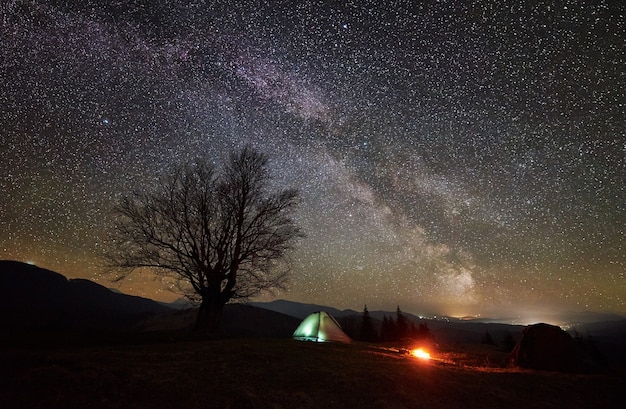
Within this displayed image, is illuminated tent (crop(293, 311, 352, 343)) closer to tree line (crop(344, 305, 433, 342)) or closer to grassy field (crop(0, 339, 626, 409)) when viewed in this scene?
grassy field (crop(0, 339, 626, 409))

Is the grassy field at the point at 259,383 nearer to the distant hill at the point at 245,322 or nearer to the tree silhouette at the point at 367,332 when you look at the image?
the tree silhouette at the point at 367,332

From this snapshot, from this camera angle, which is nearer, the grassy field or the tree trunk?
the grassy field

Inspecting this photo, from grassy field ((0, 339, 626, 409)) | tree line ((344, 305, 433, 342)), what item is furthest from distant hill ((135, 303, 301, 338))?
grassy field ((0, 339, 626, 409))

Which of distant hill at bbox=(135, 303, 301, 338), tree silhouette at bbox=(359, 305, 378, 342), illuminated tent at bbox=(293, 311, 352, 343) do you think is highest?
illuminated tent at bbox=(293, 311, 352, 343)

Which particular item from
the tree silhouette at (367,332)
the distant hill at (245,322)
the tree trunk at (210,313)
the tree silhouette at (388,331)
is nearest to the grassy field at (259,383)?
the tree trunk at (210,313)

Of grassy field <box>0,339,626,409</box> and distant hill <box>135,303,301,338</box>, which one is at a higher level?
grassy field <box>0,339,626,409</box>

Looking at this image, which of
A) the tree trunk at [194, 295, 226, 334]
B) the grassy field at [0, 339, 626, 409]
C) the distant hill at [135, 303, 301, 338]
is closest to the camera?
the grassy field at [0, 339, 626, 409]

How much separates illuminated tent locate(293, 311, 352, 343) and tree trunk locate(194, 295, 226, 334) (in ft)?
23.3

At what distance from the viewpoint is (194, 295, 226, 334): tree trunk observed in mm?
20844

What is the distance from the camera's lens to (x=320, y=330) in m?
24.7

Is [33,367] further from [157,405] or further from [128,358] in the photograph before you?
[157,405]

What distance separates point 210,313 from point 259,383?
15.6 meters

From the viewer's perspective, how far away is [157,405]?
5555 millimetres

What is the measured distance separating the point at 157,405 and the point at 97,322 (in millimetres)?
200481
